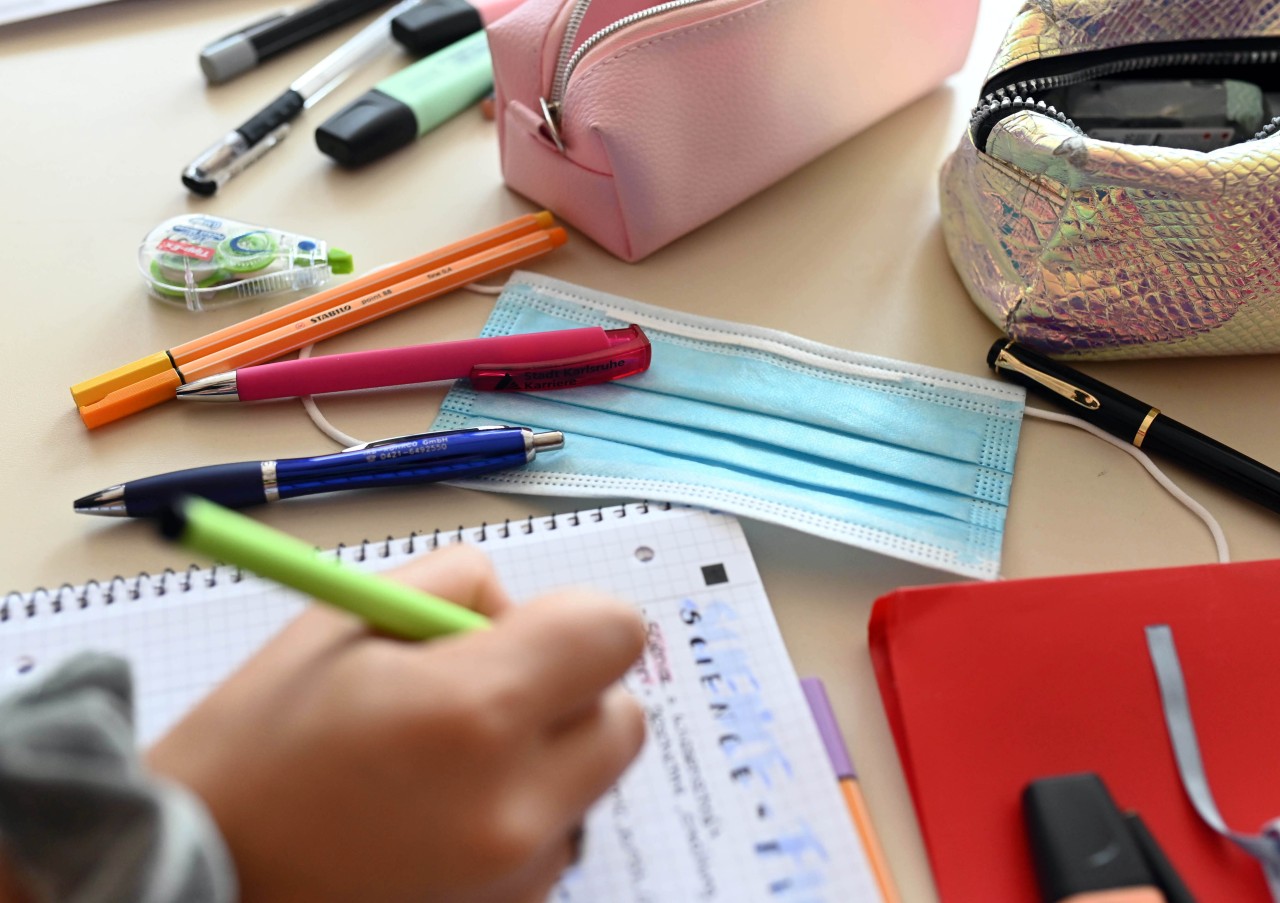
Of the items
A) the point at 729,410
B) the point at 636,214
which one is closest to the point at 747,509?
the point at 729,410

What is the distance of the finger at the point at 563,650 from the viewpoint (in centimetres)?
33

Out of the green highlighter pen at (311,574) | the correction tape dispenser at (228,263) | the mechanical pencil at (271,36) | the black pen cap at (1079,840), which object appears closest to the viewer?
the green highlighter pen at (311,574)

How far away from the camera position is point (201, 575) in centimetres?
48

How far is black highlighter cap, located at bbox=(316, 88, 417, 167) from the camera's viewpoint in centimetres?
71

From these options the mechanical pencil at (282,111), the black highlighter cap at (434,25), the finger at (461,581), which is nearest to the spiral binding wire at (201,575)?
the finger at (461,581)

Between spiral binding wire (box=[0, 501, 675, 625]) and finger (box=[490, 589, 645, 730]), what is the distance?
15cm

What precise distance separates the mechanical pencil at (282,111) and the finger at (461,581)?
0.43 m

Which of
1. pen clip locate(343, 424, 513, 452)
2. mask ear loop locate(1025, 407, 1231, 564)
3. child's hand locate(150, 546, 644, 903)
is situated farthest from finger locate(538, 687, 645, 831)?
mask ear loop locate(1025, 407, 1231, 564)

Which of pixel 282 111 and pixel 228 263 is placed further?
pixel 282 111

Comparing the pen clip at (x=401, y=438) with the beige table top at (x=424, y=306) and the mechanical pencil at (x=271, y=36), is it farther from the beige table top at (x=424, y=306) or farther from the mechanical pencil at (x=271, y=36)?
the mechanical pencil at (x=271, y=36)

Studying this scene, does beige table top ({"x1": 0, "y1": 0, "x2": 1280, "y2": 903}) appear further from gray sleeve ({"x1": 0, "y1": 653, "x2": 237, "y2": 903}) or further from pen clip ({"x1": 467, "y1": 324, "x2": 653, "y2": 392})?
gray sleeve ({"x1": 0, "y1": 653, "x2": 237, "y2": 903})

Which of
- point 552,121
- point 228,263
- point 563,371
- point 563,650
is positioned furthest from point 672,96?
point 563,650

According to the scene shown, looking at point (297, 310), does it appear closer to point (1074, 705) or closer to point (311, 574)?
point (311, 574)

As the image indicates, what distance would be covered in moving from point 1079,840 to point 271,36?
0.75 metres
